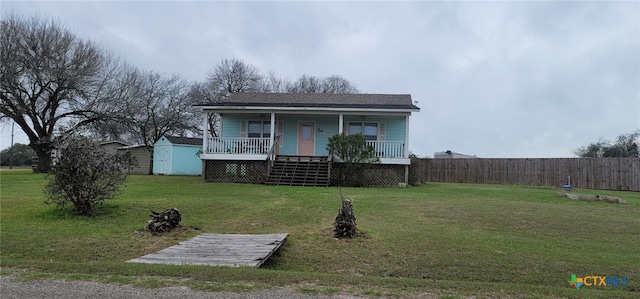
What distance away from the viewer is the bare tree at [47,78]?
2212cm

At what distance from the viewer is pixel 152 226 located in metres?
7.42

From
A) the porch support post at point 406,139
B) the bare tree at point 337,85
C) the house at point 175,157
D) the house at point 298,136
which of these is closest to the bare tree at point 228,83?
the bare tree at point 337,85

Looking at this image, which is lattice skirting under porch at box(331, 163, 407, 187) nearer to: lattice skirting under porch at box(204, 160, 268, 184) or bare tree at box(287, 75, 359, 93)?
lattice skirting under porch at box(204, 160, 268, 184)

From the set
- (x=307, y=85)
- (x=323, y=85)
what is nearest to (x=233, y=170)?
(x=307, y=85)

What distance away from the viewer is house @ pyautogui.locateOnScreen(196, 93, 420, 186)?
18188mm

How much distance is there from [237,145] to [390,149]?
290 inches

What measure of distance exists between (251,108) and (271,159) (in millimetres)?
2702

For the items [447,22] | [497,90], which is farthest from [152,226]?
[497,90]

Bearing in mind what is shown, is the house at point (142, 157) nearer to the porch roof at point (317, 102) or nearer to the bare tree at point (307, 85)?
the porch roof at point (317, 102)

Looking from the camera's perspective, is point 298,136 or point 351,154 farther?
point 298,136

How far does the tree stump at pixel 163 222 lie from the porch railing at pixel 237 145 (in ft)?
36.4

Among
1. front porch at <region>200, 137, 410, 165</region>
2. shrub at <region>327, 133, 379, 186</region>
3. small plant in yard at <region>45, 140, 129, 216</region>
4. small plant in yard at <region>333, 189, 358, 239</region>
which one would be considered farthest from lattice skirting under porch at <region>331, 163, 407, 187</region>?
small plant in yard at <region>333, 189, 358, 239</region>

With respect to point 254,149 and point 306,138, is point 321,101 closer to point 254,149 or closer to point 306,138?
point 306,138

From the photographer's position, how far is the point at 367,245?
6641 millimetres
